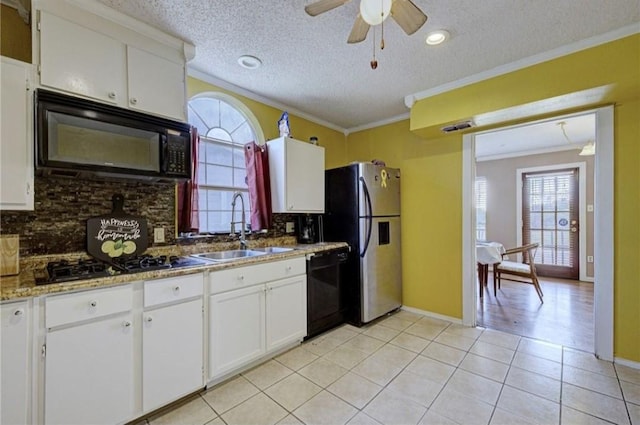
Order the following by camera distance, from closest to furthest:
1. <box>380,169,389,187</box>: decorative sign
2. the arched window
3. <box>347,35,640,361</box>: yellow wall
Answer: <box>347,35,640,361</box>: yellow wall
the arched window
<box>380,169,389,187</box>: decorative sign

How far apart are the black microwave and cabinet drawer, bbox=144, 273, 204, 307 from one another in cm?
72

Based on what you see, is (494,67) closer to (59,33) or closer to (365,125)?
(365,125)

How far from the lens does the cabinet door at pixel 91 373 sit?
1.40 meters

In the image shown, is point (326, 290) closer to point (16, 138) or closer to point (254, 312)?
point (254, 312)

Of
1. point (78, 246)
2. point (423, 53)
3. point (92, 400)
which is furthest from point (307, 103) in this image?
point (92, 400)

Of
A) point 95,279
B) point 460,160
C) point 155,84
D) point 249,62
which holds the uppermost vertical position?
point 249,62

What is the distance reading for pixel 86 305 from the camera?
58.1 inches

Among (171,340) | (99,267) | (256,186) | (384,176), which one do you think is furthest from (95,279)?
(384,176)

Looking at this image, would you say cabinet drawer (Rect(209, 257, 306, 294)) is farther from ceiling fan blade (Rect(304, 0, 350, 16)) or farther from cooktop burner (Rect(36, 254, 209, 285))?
ceiling fan blade (Rect(304, 0, 350, 16))

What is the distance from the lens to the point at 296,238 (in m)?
3.43

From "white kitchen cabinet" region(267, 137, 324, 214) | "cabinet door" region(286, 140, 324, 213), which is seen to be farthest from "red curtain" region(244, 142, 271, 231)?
"cabinet door" region(286, 140, 324, 213)

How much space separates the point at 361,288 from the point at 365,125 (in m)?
2.34

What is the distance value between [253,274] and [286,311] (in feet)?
1.71

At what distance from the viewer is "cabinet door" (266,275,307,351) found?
94.3 inches
